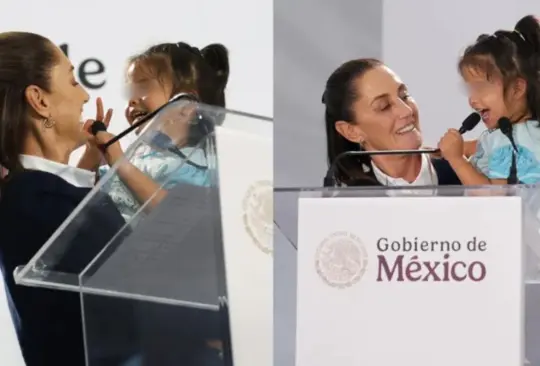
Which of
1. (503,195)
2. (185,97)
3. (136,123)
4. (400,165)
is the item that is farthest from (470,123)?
(136,123)

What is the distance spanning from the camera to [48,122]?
1.95 m

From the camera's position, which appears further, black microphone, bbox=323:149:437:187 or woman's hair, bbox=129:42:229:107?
woman's hair, bbox=129:42:229:107

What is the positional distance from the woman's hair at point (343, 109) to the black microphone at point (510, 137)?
275mm

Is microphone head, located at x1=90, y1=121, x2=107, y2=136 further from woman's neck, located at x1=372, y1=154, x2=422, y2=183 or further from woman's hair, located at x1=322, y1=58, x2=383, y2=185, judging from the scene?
woman's neck, located at x1=372, y1=154, x2=422, y2=183

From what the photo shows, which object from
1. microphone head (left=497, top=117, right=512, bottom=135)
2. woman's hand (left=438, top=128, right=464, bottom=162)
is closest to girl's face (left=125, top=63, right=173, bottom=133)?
woman's hand (left=438, top=128, right=464, bottom=162)

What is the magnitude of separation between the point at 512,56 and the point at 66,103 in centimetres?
96

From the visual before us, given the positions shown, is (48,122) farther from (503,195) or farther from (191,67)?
(503,195)

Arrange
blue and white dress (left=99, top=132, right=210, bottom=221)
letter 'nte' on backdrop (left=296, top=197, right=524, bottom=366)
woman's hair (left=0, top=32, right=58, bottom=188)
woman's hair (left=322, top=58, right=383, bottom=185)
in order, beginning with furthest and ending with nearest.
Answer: woman's hair (left=0, top=32, right=58, bottom=188)
woman's hair (left=322, top=58, right=383, bottom=185)
blue and white dress (left=99, top=132, right=210, bottom=221)
letter 'nte' on backdrop (left=296, top=197, right=524, bottom=366)

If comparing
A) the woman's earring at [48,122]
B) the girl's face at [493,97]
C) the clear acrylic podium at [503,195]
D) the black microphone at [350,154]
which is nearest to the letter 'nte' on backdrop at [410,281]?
the clear acrylic podium at [503,195]

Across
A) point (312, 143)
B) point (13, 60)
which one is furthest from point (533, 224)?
point (13, 60)

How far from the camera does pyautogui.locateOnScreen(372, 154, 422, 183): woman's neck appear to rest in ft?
5.93

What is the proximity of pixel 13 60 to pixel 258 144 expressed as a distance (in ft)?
2.00

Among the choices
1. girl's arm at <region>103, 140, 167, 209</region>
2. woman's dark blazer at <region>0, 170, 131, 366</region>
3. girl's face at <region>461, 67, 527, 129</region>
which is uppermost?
girl's face at <region>461, 67, 527, 129</region>

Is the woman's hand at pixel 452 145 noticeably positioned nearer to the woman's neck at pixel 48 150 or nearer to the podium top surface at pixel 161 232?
the podium top surface at pixel 161 232
